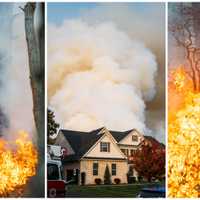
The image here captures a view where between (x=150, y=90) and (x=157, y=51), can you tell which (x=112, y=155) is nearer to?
(x=150, y=90)

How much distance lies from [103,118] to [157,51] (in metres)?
0.85

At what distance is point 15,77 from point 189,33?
177 centimetres

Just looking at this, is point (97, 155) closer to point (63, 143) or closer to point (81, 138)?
point (81, 138)

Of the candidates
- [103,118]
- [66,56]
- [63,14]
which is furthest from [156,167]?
[63,14]

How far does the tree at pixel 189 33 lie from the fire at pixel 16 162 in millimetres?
1743

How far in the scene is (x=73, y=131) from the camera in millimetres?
4000

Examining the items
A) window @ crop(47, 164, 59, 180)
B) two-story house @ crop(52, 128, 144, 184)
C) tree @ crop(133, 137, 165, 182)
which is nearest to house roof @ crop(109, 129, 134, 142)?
two-story house @ crop(52, 128, 144, 184)

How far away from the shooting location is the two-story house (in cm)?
403

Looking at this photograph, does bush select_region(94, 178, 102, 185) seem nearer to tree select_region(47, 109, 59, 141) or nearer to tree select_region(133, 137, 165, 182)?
tree select_region(133, 137, 165, 182)

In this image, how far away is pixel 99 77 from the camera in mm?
4039

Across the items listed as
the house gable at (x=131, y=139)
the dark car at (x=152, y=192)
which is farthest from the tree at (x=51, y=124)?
the dark car at (x=152, y=192)

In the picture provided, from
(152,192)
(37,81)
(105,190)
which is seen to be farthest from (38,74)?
(152,192)

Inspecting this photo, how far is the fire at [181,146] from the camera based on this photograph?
4.00m

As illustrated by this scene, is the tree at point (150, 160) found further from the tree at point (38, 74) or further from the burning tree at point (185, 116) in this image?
the tree at point (38, 74)
